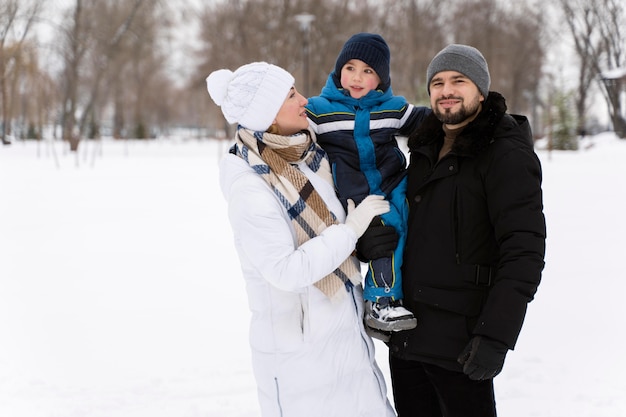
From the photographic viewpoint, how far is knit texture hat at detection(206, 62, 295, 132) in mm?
1969

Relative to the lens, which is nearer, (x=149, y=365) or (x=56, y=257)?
(x=149, y=365)

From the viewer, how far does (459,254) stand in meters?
1.98

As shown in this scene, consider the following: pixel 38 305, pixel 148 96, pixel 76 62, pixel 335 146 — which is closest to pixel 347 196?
pixel 335 146

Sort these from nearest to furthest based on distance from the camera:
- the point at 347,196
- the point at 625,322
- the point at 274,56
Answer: the point at 347,196 < the point at 625,322 < the point at 274,56

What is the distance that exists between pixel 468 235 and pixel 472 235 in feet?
0.04

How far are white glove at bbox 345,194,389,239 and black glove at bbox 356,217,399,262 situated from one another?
7 centimetres

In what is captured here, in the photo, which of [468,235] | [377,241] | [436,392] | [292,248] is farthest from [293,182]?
[436,392]

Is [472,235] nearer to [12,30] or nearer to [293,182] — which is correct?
[293,182]

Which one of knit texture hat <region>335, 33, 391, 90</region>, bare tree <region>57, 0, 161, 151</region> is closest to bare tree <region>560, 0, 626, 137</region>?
bare tree <region>57, 0, 161, 151</region>

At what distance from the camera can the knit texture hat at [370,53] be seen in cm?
241

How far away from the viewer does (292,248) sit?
6.09 ft

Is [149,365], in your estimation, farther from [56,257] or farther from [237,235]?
[56,257]

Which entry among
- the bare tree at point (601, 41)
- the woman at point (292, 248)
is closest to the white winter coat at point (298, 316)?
the woman at point (292, 248)

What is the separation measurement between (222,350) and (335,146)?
2579 millimetres
